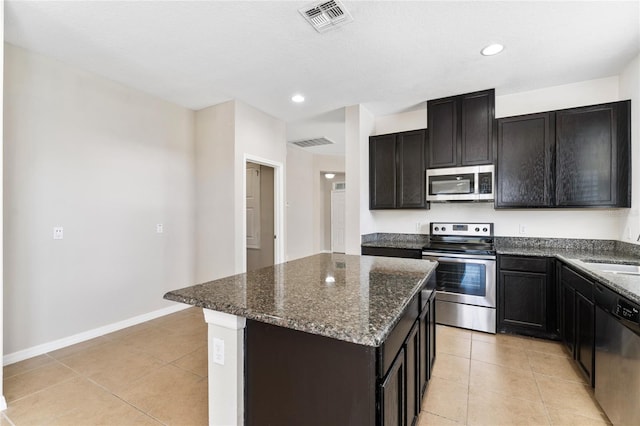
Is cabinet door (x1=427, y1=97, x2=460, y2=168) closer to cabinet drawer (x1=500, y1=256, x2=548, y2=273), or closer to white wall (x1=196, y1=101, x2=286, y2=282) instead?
cabinet drawer (x1=500, y1=256, x2=548, y2=273)

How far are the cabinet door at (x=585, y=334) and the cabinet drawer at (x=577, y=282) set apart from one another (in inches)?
1.6

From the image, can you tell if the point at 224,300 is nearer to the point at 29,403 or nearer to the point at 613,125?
the point at 29,403

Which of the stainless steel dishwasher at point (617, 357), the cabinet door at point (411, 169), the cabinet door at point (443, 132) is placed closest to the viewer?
the stainless steel dishwasher at point (617, 357)

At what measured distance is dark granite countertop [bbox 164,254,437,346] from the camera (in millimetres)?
1061

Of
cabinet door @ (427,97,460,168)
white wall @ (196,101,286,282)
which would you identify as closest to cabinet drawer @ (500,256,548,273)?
cabinet door @ (427,97,460,168)

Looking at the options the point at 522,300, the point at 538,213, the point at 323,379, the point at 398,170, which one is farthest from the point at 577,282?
the point at 323,379

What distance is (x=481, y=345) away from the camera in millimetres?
2936

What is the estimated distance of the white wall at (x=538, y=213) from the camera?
10.6ft

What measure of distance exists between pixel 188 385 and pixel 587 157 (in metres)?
4.27

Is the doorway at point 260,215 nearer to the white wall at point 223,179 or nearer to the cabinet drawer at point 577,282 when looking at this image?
the white wall at point 223,179

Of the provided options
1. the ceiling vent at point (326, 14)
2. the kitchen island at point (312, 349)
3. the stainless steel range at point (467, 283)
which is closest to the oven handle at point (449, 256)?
the stainless steel range at point (467, 283)

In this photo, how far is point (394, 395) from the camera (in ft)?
4.10

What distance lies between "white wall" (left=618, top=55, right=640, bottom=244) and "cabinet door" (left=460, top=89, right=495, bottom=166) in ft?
3.82

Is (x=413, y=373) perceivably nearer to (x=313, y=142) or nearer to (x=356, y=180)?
Answer: (x=356, y=180)
